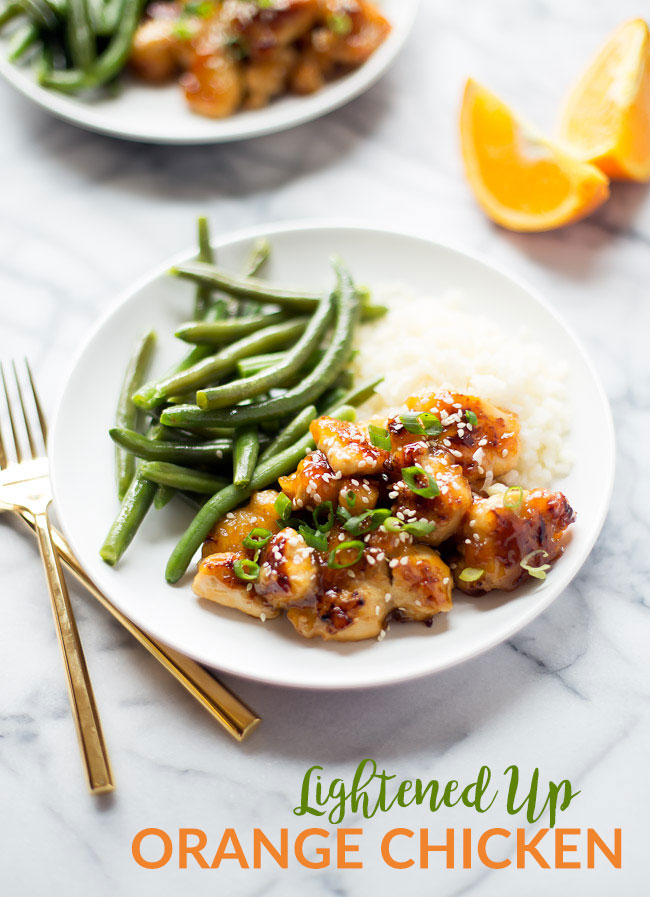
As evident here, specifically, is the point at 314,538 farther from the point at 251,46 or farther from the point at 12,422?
the point at 251,46

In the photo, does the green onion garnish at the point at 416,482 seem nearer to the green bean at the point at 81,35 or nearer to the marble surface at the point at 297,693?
the marble surface at the point at 297,693

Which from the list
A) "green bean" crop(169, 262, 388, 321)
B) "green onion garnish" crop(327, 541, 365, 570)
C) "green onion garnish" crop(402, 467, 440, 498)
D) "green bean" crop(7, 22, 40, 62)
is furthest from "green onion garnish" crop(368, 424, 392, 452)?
"green bean" crop(7, 22, 40, 62)

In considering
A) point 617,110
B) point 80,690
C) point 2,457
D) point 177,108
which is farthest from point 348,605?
point 177,108

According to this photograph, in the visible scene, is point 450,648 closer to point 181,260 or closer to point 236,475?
point 236,475

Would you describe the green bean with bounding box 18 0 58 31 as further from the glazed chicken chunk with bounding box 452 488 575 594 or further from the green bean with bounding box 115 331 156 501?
the glazed chicken chunk with bounding box 452 488 575 594

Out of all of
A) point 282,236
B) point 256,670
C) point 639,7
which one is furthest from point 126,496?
point 639,7

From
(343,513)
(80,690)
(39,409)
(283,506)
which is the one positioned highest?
(343,513)
